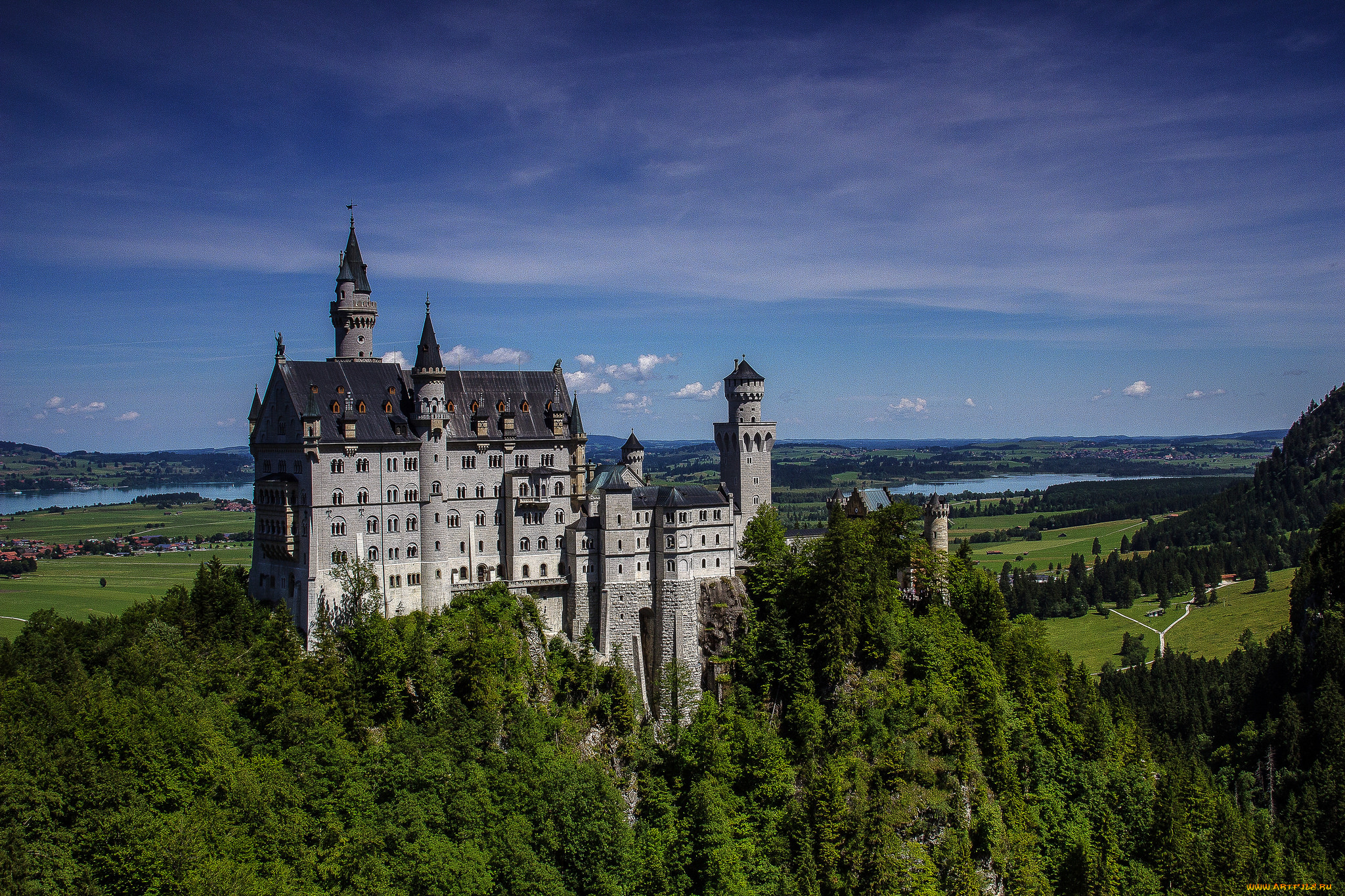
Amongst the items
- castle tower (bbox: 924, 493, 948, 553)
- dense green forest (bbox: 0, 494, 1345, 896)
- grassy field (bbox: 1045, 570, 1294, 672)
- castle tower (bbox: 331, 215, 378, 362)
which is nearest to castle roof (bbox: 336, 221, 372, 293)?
castle tower (bbox: 331, 215, 378, 362)

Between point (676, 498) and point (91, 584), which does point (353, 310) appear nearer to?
point (676, 498)

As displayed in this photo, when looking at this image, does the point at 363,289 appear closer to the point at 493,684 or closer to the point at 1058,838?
the point at 493,684

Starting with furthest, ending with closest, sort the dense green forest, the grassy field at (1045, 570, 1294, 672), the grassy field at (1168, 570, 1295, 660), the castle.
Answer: the grassy field at (1045, 570, 1294, 672) → the grassy field at (1168, 570, 1295, 660) → the castle → the dense green forest

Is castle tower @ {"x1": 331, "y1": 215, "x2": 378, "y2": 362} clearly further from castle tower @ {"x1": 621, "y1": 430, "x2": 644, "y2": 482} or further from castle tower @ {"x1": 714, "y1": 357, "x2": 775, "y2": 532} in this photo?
castle tower @ {"x1": 714, "y1": 357, "x2": 775, "y2": 532}

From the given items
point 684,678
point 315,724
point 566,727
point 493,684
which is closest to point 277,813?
point 315,724

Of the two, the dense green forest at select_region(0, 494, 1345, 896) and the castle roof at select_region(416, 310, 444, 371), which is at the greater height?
the castle roof at select_region(416, 310, 444, 371)
